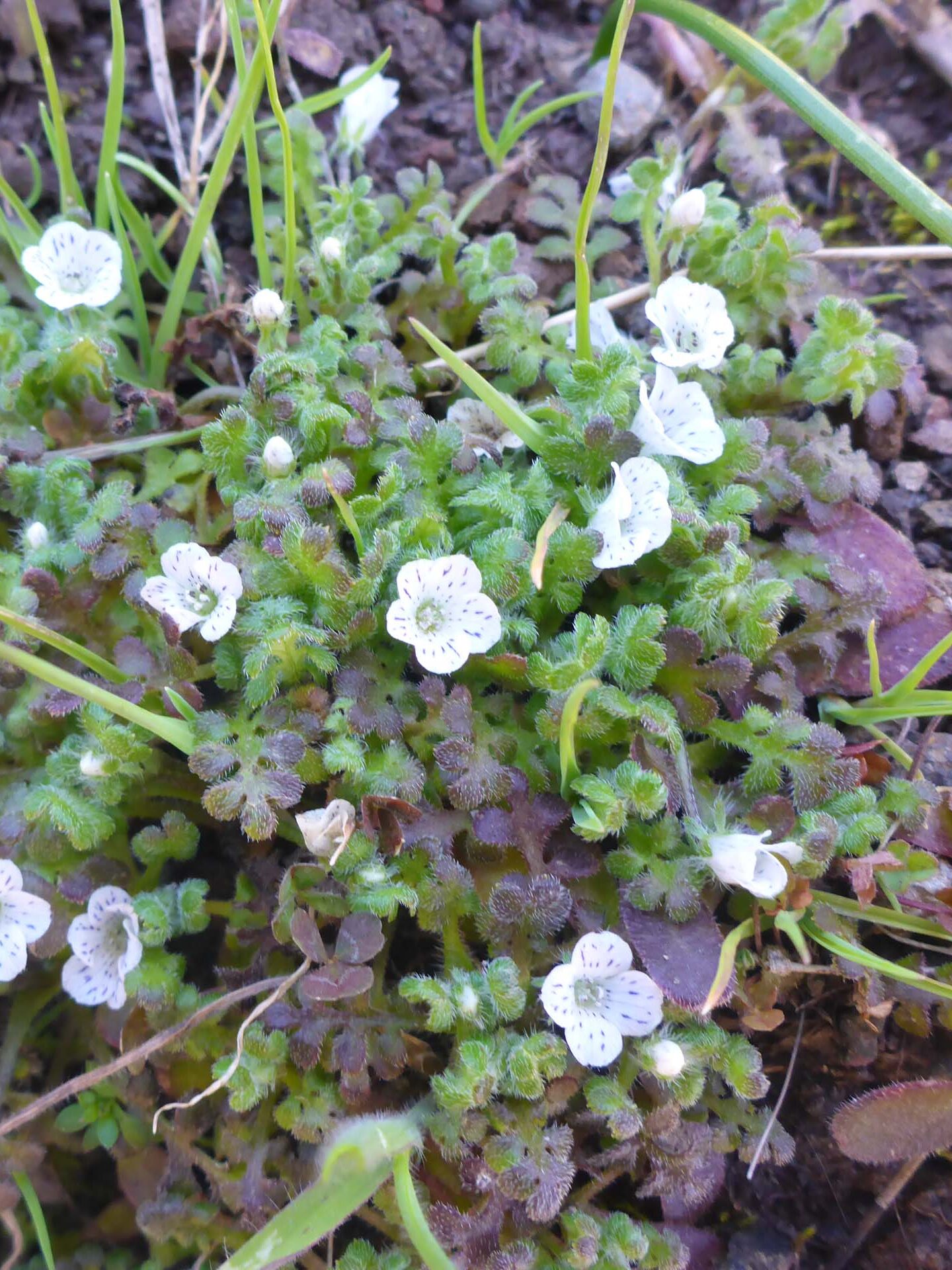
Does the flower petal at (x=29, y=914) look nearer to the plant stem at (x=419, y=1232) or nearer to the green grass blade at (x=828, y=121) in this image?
the plant stem at (x=419, y=1232)

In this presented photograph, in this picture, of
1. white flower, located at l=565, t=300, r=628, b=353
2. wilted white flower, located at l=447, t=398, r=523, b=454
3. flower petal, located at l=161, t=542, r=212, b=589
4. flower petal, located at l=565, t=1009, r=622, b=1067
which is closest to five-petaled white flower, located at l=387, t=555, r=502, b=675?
flower petal, located at l=161, t=542, r=212, b=589

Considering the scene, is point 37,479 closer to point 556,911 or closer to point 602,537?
point 602,537

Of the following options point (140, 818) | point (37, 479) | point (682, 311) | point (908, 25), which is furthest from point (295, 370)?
point (908, 25)

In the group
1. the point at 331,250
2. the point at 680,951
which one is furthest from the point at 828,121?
the point at 680,951

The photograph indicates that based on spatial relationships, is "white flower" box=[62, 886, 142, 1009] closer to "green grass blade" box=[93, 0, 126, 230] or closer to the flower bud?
the flower bud

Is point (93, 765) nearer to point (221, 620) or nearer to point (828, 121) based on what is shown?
point (221, 620)
